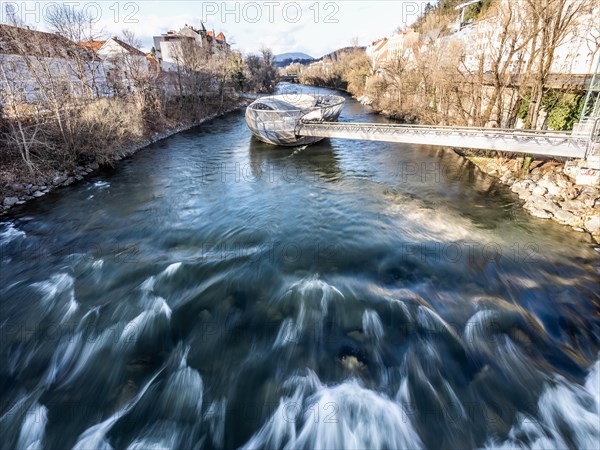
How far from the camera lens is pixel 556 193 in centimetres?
1288

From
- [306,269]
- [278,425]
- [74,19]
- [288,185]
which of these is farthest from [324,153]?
[74,19]

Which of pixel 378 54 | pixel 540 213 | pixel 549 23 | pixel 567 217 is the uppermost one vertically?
pixel 378 54

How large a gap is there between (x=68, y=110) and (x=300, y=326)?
19.7 meters

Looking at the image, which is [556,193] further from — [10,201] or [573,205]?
[10,201]

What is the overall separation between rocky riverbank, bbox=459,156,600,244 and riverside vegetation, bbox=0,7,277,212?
892 inches

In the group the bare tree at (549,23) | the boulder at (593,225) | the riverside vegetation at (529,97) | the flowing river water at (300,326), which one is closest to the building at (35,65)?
the flowing river water at (300,326)

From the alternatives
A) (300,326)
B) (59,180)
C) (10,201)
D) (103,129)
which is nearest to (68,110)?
(103,129)

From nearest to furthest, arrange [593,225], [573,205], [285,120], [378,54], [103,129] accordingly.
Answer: [593,225] < [573,205] < [103,129] < [285,120] < [378,54]

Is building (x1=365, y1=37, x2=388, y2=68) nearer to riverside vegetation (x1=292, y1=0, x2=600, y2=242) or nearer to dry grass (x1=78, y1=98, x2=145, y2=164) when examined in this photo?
riverside vegetation (x1=292, y1=0, x2=600, y2=242)

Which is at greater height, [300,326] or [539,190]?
[539,190]

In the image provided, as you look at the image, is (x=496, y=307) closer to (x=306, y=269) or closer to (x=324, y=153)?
(x=306, y=269)

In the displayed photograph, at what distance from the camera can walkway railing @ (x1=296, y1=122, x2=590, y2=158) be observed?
41.4 ft

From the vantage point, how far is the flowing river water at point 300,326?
5.75m

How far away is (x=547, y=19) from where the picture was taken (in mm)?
13453
